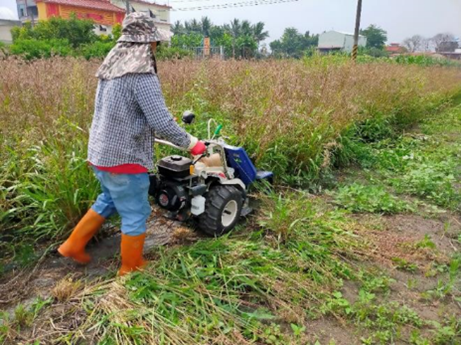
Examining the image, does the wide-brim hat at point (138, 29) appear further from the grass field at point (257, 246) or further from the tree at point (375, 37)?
the tree at point (375, 37)

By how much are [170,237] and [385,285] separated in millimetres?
1634

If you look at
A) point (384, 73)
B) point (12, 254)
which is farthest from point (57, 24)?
point (12, 254)

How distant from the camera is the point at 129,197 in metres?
2.41

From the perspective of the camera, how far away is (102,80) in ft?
7.73

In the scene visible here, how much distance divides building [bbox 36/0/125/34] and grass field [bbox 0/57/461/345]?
40459 millimetres

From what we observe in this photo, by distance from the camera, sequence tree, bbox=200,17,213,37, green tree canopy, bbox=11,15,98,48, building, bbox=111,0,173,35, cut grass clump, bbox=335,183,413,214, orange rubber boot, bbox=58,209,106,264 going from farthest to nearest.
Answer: tree, bbox=200,17,213,37, building, bbox=111,0,173,35, green tree canopy, bbox=11,15,98,48, cut grass clump, bbox=335,183,413,214, orange rubber boot, bbox=58,209,106,264

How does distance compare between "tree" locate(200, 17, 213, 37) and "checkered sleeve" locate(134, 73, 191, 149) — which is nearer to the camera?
"checkered sleeve" locate(134, 73, 191, 149)

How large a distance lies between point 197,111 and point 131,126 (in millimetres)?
2398

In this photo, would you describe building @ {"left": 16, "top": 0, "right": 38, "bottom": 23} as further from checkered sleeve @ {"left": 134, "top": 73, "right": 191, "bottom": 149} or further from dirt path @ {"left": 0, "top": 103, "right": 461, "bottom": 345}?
checkered sleeve @ {"left": 134, "top": 73, "right": 191, "bottom": 149}

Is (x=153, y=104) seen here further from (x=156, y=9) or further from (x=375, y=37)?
(x=375, y=37)

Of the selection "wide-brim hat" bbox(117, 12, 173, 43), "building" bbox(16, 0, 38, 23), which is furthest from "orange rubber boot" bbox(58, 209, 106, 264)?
"building" bbox(16, 0, 38, 23)

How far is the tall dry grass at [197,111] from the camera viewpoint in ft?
9.28

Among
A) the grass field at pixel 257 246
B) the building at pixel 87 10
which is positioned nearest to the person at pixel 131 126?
the grass field at pixel 257 246

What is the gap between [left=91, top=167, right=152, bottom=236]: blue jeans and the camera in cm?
238
